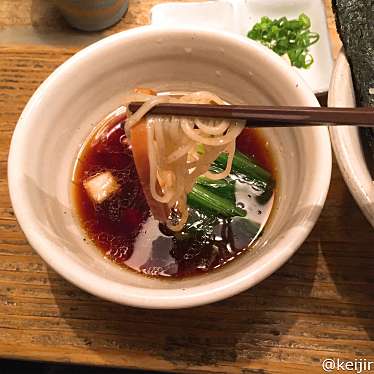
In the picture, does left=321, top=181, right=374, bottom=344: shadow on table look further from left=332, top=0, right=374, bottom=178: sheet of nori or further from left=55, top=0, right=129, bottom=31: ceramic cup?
left=55, top=0, right=129, bottom=31: ceramic cup

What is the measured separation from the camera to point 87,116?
148 cm

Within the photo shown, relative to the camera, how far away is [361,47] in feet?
4.25

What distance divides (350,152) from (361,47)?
0.30 metres

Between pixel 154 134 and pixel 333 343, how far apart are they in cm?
67

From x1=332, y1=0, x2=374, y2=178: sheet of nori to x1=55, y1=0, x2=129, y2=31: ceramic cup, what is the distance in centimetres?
89

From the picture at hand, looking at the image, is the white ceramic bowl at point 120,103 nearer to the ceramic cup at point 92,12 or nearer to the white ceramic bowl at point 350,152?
the white ceramic bowl at point 350,152

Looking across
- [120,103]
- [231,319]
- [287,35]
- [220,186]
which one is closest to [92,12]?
[120,103]

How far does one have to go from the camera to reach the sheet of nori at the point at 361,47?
4.13ft

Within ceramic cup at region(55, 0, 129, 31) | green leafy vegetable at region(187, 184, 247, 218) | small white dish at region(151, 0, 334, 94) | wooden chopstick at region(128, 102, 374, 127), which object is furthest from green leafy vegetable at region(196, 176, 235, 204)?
ceramic cup at region(55, 0, 129, 31)

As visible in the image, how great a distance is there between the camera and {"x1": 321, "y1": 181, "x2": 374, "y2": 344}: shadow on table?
1.30m

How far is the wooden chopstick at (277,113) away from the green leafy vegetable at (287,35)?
0.96m

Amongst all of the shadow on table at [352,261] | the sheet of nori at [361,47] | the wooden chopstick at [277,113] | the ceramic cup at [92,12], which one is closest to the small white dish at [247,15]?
the ceramic cup at [92,12]

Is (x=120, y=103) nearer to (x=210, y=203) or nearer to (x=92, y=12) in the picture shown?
(x=210, y=203)

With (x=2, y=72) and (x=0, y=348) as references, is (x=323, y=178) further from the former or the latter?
(x=2, y=72)
